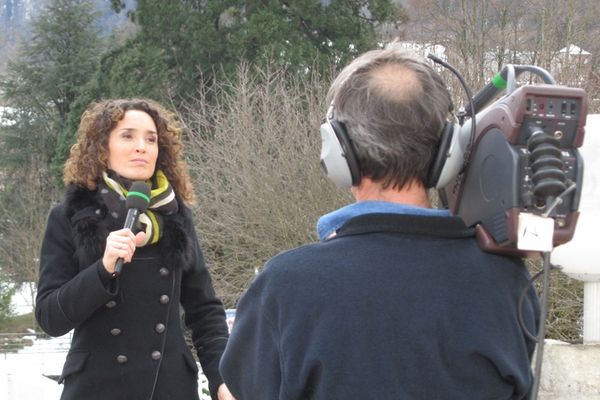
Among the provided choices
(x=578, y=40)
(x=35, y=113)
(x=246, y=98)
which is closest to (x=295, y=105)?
(x=246, y=98)

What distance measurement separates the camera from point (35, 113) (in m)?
31.7

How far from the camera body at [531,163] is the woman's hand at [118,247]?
4.65 feet

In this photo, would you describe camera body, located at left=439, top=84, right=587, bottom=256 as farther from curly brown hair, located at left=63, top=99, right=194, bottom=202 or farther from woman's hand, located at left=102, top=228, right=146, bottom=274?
curly brown hair, located at left=63, top=99, right=194, bottom=202

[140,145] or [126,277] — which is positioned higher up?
[140,145]

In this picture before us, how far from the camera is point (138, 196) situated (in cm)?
307

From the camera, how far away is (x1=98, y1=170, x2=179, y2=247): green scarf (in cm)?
317

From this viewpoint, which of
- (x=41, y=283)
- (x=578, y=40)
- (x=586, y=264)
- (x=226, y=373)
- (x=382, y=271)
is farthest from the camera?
(x=578, y=40)

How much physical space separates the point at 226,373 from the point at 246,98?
14267mm

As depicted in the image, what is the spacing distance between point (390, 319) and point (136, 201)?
5.16ft

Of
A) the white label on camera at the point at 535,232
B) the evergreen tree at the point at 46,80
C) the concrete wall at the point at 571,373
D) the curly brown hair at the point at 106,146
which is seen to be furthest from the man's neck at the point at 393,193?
the evergreen tree at the point at 46,80

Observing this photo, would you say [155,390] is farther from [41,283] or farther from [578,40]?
[578,40]

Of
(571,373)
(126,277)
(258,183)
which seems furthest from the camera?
(258,183)

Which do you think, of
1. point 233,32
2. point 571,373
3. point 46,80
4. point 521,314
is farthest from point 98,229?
point 46,80

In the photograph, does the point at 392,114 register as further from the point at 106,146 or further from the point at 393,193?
the point at 106,146
